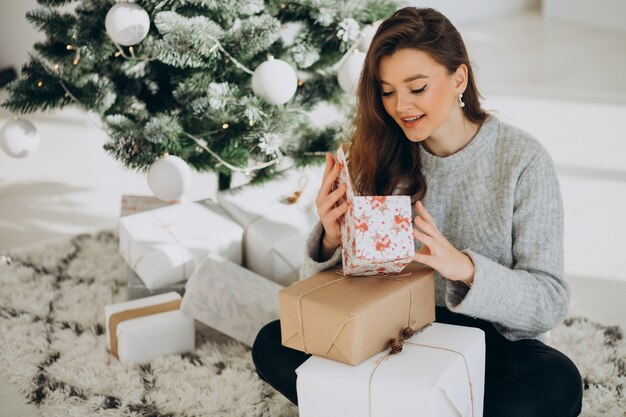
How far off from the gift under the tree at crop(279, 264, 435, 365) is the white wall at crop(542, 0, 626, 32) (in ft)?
14.3

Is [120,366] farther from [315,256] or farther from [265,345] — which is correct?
[315,256]

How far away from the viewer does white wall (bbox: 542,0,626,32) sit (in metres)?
5.20

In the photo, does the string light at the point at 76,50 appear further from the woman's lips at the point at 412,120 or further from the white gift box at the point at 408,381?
the white gift box at the point at 408,381

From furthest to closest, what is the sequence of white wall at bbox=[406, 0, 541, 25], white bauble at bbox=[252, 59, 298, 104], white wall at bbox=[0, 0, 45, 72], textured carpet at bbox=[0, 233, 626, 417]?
white wall at bbox=[406, 0, 541, 25]
white wall at bbox=[0, 0, 45, 72]
white bauble at bbox=[252, 59, 298, 104]
textured carpet at bbox=[0, 233, 626, 417]

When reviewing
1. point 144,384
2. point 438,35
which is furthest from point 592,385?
point 144,384

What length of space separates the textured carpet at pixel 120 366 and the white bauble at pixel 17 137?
42 centimetres

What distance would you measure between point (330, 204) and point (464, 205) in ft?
0.95

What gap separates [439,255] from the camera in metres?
1.35

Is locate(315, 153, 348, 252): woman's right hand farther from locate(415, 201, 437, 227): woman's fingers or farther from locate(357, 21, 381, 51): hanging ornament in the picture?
locate(357, 21, 381, 51): hanging ornament

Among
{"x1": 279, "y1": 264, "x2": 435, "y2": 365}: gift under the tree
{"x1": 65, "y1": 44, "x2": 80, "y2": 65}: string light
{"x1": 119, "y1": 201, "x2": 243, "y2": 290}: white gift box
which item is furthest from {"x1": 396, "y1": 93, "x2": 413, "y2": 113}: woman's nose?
{"x1": 65, "y1": 44, "x2": 80, "y2": 65}: string light

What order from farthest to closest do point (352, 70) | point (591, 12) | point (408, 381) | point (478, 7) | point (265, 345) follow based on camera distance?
1. point (478, 7)
2. point (591, 12)
3. point (352, 70)
4. point (265, 345)
5. point (408, 381)

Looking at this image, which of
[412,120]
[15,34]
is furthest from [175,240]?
[15,34]

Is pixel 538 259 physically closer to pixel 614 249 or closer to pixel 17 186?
pixel 614 249

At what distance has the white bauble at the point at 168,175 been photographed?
212cm
